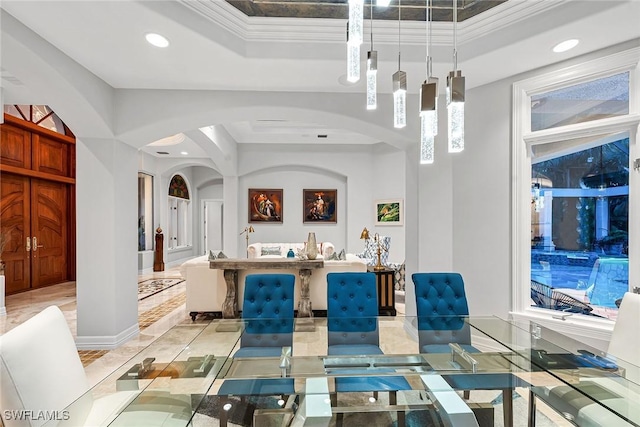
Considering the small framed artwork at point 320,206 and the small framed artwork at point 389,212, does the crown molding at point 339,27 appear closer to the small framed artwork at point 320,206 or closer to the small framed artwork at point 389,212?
the small framed artwork at point 389,212

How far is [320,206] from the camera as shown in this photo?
8039 mm

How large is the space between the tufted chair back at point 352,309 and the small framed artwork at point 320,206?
17.8 ft

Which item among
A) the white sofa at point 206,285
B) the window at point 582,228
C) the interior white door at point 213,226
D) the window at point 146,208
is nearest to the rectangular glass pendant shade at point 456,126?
the window at point 582,228

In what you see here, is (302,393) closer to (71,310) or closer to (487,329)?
(487,329)

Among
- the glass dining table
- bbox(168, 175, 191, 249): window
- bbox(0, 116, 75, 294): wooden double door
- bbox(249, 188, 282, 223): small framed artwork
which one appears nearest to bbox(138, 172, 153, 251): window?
bbox(168, 175, 191, 249): window

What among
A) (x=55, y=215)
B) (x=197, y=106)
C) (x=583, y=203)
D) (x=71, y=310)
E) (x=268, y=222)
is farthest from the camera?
(x=268, y=222)

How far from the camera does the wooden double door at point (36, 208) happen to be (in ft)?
17.7

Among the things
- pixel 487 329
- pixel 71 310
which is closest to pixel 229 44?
pixel 487 329

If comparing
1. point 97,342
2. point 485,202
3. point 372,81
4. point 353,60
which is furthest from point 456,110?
point 97,342

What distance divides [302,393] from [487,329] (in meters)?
1.64

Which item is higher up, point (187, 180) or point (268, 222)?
point (187, 180)

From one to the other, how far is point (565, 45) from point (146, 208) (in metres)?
8.93

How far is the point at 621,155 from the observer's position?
2.58 m

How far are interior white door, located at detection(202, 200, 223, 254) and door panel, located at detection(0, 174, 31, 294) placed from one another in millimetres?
6077
